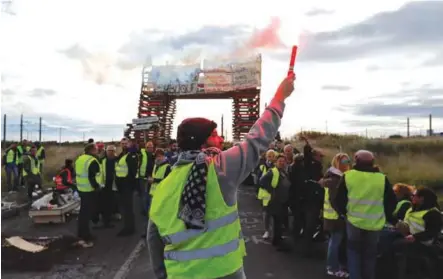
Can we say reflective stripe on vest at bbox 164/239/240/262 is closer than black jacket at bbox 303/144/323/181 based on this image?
Yes

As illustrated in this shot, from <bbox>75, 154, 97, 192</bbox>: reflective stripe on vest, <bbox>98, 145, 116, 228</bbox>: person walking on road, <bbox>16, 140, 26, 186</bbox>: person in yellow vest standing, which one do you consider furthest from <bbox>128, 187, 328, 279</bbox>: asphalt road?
<bbox>16, 140, 26, 186</bbox>: person in yellow vest standing

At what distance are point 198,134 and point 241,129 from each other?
32725 mm

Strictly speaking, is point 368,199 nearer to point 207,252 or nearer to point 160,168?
point 207,252

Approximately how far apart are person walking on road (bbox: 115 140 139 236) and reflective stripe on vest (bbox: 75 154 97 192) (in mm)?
1400

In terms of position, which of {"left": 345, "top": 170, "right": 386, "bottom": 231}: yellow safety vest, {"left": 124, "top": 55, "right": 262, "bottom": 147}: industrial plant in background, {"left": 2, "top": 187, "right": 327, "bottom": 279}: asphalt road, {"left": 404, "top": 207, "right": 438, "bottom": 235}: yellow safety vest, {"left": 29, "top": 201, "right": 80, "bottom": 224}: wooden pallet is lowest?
{"left": 2, "top": 187, "right": 327, "bottom": 279}: asphalt road

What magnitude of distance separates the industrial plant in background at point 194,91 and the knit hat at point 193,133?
2989cm

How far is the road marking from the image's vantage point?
8505 millimetres

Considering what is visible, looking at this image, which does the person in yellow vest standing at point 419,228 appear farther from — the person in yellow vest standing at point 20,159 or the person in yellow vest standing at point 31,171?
the person in yellow vest standing at point 20,159

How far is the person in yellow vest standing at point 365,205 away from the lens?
709 cm

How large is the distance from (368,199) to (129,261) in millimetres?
4376

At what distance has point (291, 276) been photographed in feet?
27.8

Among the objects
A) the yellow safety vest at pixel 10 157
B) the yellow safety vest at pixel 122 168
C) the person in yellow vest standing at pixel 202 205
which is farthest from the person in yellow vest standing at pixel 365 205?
the yellow safety vest at pixel 10 157

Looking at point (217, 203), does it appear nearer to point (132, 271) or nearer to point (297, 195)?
point (132, 271)

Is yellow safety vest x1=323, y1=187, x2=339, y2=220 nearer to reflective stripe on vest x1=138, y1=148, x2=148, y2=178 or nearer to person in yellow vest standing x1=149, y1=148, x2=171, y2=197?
person in yellow vest standing x1=149, y1=148, x2=171, y2=197
